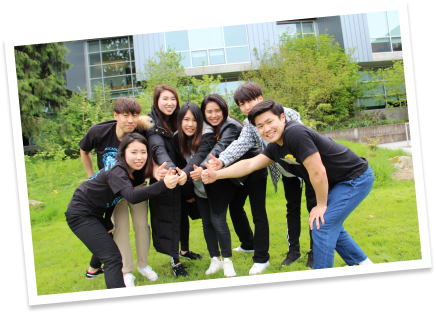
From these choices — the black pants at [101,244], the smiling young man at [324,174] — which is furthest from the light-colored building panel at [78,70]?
the smiling young man at [324,174]

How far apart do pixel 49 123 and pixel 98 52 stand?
655 centimetres

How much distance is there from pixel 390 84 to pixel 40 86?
1085 cm

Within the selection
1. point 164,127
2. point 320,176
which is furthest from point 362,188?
point 164,127

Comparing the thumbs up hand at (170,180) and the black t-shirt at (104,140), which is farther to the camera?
the black t-shirt at (104,140)

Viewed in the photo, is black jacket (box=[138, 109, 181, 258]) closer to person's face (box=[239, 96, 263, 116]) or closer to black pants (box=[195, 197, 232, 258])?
black pants (box=[195, 197, 232, 258])

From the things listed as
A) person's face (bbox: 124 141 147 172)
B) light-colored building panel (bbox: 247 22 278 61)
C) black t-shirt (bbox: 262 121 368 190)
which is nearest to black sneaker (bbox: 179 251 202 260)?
person's face (bbox: 124 141 147 172)

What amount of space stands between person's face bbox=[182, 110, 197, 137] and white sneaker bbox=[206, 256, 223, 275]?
61.6 inches

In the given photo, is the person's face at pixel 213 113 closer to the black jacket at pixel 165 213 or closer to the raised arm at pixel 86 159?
the black jacket at pixel 165 213

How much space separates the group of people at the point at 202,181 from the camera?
260 centimetres

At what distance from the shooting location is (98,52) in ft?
44.3

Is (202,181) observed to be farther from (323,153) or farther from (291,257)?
(291,257)

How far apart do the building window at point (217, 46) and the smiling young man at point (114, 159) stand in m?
10.1

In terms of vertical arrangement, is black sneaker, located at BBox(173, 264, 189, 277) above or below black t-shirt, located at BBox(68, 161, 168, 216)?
below

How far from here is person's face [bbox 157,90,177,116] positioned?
3301 mm
